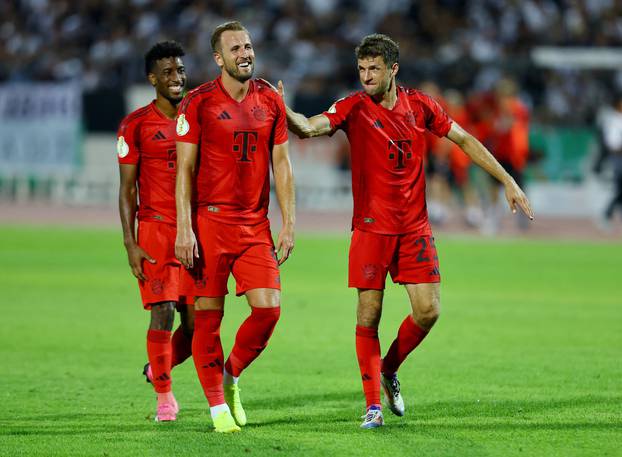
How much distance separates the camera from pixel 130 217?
7.99 m

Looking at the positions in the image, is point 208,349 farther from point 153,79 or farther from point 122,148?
point 153,79

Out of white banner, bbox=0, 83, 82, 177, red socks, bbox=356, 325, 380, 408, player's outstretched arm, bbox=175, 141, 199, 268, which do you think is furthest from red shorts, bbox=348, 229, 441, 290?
white banner, bbox=0, 83, 82, 177

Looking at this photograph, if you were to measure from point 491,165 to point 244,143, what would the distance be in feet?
5.23

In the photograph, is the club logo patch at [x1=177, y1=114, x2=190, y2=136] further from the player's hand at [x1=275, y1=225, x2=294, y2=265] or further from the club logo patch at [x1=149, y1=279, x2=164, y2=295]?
the club logo patch at [x1=149, y1=279, x2=164, y2=295]

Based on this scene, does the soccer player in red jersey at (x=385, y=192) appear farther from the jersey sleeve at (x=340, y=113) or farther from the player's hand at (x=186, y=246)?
the player's hand at (x=186, y=246)

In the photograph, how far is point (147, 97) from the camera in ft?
88.8

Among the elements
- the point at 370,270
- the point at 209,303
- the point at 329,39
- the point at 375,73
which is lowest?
the point at 209,303

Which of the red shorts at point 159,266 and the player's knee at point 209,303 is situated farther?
the red shorts at point 159,266

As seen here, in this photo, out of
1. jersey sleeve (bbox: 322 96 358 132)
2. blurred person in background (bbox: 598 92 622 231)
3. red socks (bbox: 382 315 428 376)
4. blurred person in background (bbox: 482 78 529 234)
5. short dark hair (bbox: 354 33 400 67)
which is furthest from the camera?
blurred person in background (bbox: 598 92 622 231)

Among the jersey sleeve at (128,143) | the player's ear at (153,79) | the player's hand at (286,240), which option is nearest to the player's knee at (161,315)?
the jersey sleeve at (128,143)

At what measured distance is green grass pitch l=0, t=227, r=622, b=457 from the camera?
689 cm

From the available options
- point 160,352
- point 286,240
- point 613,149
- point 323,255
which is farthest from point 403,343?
point 613,149

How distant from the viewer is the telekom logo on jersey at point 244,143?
7223mm

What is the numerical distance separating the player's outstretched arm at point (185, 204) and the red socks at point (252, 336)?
50 centimetres
